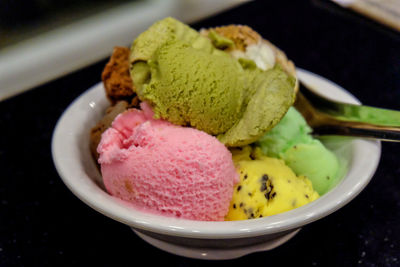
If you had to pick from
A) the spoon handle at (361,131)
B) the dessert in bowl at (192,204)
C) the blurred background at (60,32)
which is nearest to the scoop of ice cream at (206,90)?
the dessert in bowl at (192,204)

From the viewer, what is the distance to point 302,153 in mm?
855

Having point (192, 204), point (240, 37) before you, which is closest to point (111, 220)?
point (192, 204)

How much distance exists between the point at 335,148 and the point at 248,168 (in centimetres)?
25

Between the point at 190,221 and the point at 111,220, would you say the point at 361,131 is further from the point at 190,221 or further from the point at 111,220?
the point at 111,220

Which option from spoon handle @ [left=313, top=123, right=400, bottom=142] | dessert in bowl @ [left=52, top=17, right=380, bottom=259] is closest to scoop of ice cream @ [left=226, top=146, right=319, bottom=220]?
dessert in bowl @ [left=52, top=17, right=380, bottom=259]

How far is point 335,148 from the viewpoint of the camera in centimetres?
92

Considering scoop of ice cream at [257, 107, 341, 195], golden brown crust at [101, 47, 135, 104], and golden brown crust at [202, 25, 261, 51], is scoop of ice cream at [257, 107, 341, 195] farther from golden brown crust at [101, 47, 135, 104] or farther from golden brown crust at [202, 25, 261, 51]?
golden brown crust at [101, 47, 135, 104]

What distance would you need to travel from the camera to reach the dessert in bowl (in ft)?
2.12

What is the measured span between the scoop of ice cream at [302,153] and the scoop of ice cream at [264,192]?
0.15 feet

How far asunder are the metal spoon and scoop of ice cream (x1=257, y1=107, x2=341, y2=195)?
0.21ft

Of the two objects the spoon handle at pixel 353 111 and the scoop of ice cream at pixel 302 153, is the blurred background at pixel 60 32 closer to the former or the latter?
the spoon handle at pixel 353 111

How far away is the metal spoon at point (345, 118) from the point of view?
0.82 meters

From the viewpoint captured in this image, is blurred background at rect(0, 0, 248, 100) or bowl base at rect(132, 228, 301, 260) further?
blurred background at rect(0, 0, 248, 100)

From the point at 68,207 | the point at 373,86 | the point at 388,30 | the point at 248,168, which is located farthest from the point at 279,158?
the point at 388,30
